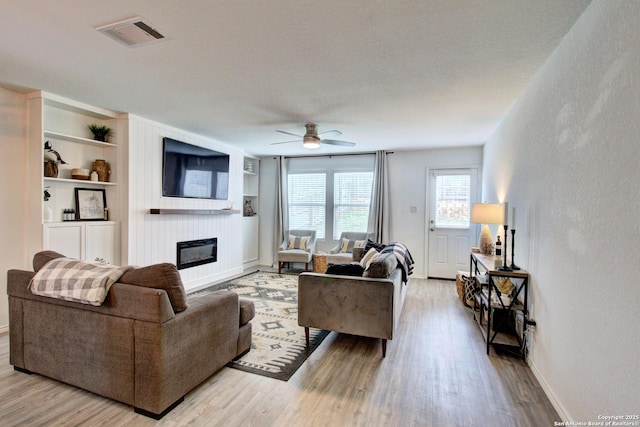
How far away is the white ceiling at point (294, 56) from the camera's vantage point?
1853 mm

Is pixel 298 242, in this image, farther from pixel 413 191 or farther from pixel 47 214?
pixel 47 214

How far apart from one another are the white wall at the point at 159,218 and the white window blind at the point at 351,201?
2.27 meters

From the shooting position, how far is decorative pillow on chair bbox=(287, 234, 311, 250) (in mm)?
6445

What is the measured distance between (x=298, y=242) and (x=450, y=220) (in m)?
3.06

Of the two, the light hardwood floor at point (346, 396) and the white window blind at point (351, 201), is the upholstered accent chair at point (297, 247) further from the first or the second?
the light hardwood floor at point (346, 396)

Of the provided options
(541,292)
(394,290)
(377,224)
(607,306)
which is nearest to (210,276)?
(377,224)

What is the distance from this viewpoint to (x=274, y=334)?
3.28m

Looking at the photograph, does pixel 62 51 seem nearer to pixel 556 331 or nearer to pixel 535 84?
pixel 535 84

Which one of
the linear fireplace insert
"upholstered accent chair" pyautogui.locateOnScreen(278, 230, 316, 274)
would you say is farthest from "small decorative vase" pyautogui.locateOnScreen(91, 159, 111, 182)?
"upholstered accent chair" pyautogui.locateOnScreen(278, 230, 316, 274)

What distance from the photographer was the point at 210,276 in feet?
17.9

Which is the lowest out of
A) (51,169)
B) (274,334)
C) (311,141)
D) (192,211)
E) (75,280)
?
(274,334)

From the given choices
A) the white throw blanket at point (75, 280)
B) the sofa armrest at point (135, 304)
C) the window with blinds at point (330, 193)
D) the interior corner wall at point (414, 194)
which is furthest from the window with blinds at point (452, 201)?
the white throw blanket at point (75, 280)

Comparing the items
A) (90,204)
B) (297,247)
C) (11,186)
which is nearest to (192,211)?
(90,204)

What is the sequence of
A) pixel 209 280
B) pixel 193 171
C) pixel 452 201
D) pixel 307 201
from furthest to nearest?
1. pixel 307 201
2. pixel 452 201
3. pixel 209 280
4. pixel 193 171
